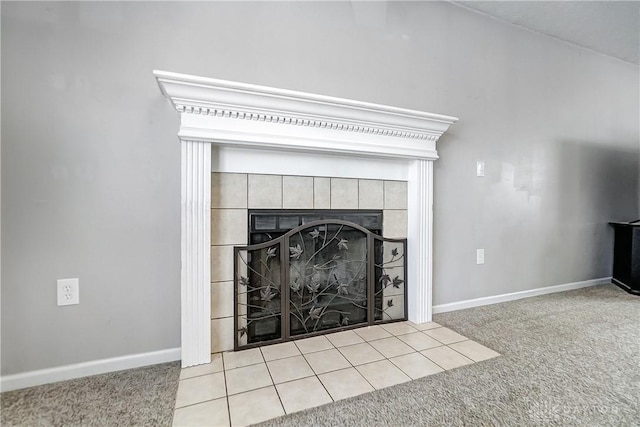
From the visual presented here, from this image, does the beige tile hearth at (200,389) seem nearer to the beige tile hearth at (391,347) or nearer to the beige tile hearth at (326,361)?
the beige tile hearth at (326,361)

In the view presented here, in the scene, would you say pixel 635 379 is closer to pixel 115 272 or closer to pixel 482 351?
pixel 482 351

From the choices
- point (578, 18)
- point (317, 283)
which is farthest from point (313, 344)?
point (578, 18)

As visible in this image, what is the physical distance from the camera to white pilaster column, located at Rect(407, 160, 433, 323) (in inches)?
76.7

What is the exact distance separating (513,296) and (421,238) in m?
1.23

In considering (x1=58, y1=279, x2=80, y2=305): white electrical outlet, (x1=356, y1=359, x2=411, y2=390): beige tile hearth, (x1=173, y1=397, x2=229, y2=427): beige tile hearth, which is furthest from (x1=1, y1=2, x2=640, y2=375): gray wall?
(x1=356, y1=359, x2=411, y2=390): beige tile hearth

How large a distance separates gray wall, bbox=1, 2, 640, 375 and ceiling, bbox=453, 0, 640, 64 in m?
0.11

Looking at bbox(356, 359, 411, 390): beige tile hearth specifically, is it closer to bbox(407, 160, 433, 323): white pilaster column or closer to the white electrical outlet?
bbox(407, 160, 433, 323): white pilaster column

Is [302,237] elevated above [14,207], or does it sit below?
below

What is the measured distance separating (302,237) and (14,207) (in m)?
1.32

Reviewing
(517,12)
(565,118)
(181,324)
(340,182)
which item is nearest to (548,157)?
(565,118)

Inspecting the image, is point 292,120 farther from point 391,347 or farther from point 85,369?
point 85,369

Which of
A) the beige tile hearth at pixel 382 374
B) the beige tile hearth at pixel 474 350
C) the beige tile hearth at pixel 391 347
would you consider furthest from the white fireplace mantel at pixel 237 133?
the beige tile hearth at pixel 474 350

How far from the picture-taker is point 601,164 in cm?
293

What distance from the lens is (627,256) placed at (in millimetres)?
2787
